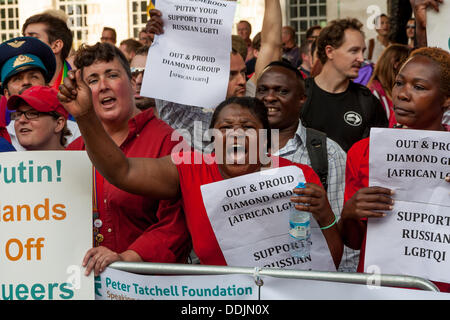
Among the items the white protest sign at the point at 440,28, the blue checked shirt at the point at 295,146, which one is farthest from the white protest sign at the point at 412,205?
the white protest sign at the point at 440,28

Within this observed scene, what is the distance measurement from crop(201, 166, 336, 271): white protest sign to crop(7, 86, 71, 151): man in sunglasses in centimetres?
Result: 116

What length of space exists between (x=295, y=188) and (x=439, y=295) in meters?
0.77

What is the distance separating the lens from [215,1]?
15.1ft

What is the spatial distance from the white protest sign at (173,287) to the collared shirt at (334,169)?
1.20m

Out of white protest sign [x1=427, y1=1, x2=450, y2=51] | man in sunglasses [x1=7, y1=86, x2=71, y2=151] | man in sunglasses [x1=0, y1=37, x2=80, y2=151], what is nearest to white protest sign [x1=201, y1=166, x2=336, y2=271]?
man in sunglasses [x1=7, y1=86, x2=71, y2=151]

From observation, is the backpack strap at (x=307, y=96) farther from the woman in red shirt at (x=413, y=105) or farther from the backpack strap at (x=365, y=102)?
the woman in red shirt at (x=413, y=105)

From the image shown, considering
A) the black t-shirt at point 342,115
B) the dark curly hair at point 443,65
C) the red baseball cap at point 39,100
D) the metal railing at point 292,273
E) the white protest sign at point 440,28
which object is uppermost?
the white protest sign at point 440,28

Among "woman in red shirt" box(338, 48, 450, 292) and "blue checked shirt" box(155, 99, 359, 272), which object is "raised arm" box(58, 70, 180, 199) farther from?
"woman in red shirt" box(338, 48, 450, 292)

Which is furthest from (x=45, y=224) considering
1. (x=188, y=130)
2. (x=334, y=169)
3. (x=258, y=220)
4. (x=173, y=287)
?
(x=334, y=169)

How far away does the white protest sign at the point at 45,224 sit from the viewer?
3.28 metres

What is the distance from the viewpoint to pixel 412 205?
3150 millimetres

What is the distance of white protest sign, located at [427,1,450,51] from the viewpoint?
445 centimetres
